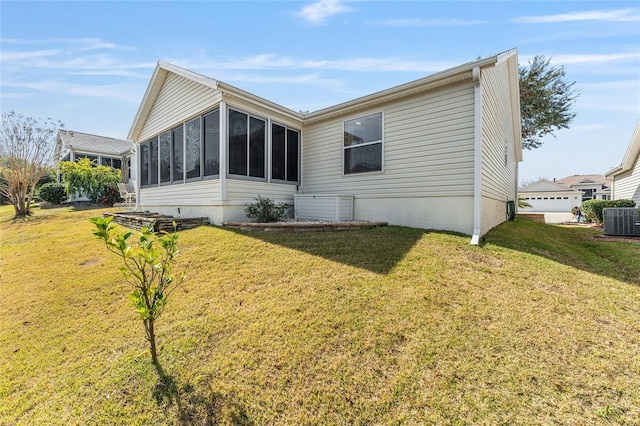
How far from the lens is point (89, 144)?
68.5 feet

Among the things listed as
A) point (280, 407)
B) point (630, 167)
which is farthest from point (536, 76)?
point (280, 407)

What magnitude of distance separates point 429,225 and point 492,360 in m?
4.52

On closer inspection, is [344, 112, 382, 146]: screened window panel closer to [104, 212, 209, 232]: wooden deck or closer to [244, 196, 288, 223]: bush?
[244, 196, 288, 223]: bush

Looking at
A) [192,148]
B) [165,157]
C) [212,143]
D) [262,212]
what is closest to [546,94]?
[262,212]

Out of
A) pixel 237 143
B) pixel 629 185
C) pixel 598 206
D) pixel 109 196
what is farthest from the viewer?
pixel 109 196

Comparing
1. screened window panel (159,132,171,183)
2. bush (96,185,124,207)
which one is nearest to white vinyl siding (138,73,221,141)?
screened window panel (159,132,171,183)

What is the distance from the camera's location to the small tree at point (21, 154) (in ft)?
44.8

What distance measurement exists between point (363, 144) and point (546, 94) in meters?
16.1

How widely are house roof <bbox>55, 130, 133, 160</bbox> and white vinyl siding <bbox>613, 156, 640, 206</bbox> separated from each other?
31.4 metres

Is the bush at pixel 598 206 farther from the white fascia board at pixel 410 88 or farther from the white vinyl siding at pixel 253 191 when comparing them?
the white vinyl siding at pixel 253 191

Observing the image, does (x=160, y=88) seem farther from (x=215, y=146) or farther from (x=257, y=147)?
(x=257, y=147)

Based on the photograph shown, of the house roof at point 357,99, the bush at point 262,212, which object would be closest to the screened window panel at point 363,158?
the house roof at point 357,99

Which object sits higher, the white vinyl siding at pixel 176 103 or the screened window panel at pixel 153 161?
the white vinyl siding at pixel 176 103

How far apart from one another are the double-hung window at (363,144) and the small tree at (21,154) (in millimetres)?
17490
